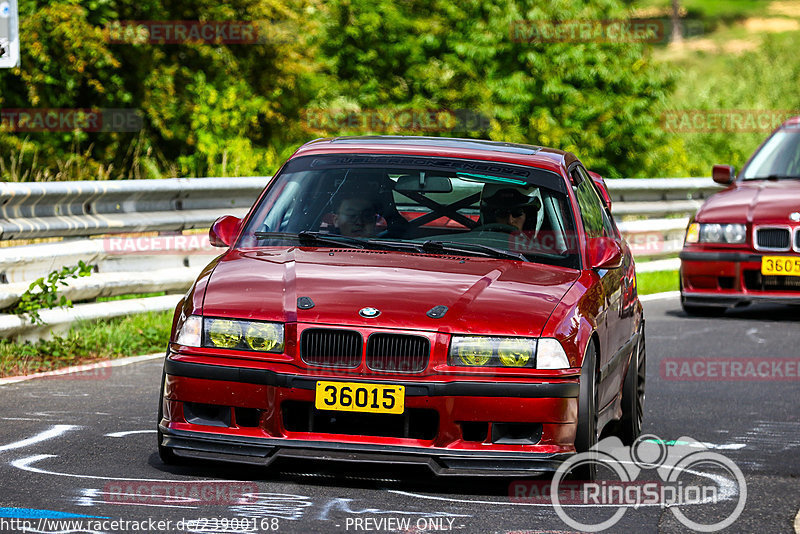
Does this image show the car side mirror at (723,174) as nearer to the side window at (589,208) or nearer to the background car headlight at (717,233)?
the background car headlight at (717,233)

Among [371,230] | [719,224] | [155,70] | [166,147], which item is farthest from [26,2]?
[371,230]

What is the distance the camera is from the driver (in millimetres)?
6750

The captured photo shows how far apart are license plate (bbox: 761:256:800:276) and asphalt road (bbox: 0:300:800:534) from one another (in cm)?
394

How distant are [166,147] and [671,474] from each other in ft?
69.2

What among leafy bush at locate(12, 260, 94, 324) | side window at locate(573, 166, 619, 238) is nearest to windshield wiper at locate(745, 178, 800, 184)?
side window at locate(573, 166, 619, 238)

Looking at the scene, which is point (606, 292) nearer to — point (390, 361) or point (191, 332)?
point (390, 361)

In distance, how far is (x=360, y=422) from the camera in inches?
217

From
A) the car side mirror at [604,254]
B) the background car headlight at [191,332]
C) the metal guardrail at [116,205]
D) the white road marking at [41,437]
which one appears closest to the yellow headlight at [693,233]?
the metal guardrail at [116,205]

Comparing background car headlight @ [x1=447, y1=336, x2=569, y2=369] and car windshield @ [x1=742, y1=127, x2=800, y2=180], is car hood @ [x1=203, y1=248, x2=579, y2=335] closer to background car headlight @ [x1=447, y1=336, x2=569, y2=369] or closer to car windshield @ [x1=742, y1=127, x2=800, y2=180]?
background car headlight @ [x1=447, y1=336, x2=569, y2=369]

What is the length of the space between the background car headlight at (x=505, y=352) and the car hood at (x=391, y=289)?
0.04 meters

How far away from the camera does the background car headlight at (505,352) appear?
216 inches

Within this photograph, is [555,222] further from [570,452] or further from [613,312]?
[570,452]

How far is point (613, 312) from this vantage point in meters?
6.66

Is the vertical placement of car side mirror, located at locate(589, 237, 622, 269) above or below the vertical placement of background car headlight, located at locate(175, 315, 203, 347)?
above
